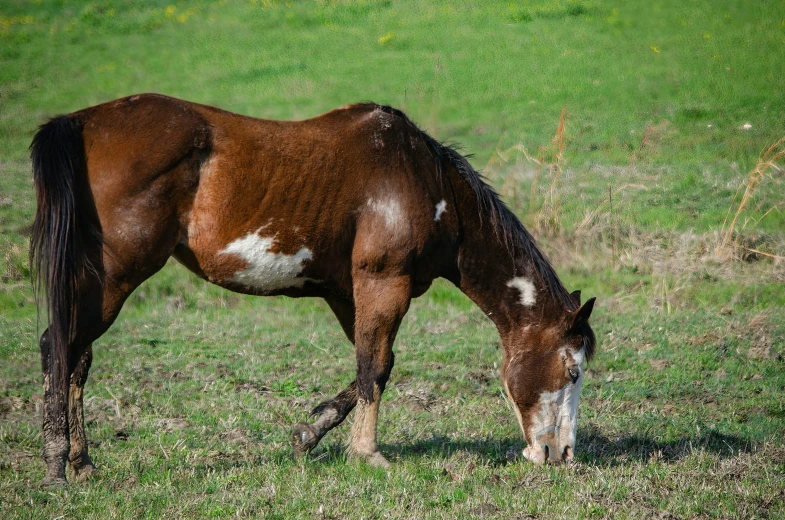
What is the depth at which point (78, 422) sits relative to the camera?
495 cm

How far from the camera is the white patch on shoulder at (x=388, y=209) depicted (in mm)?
5125

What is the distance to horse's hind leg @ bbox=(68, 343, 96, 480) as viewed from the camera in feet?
16.2

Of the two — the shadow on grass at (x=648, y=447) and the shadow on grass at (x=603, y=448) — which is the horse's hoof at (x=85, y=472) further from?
the shadow on grass at (x=648, y=447)

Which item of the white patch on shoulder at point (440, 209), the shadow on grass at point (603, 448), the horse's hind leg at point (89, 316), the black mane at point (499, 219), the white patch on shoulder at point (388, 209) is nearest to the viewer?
the horse's hind leg at point (89, 316)

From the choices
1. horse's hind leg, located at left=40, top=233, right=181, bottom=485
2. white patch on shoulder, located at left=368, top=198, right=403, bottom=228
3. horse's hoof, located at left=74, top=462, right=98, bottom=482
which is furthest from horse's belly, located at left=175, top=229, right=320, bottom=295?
horse's hoof, located at left=74, top=462, right=98, bottom=482

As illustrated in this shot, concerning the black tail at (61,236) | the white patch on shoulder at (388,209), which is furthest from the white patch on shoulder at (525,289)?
the black tail at (61,236)

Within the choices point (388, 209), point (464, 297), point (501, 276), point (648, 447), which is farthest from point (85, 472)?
point (464, 297)

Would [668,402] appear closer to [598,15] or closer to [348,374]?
[348,374]

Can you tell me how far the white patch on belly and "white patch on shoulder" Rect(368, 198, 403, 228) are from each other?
1.60ft

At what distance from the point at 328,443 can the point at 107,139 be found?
2.53 m

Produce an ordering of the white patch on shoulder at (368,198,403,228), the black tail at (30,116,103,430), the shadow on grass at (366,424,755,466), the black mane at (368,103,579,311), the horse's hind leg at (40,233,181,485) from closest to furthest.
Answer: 1. the black tail at (30,116,103,430)
2. the horse's hind leg at (40,233,181,485)
3. the white patch on shoulder at (368,198,403,228)
4. the black mane at (368,103,579,311)
5. the shadow on grass at (366,424,755,466)

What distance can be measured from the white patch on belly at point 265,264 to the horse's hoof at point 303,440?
3.08ft

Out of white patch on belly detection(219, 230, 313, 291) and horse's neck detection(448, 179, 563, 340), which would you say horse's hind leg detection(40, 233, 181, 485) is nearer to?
white patch on belly detection(219, 230, 313, 291)

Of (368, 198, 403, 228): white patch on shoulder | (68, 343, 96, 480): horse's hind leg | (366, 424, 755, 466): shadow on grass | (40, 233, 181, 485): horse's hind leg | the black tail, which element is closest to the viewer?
the black tail
